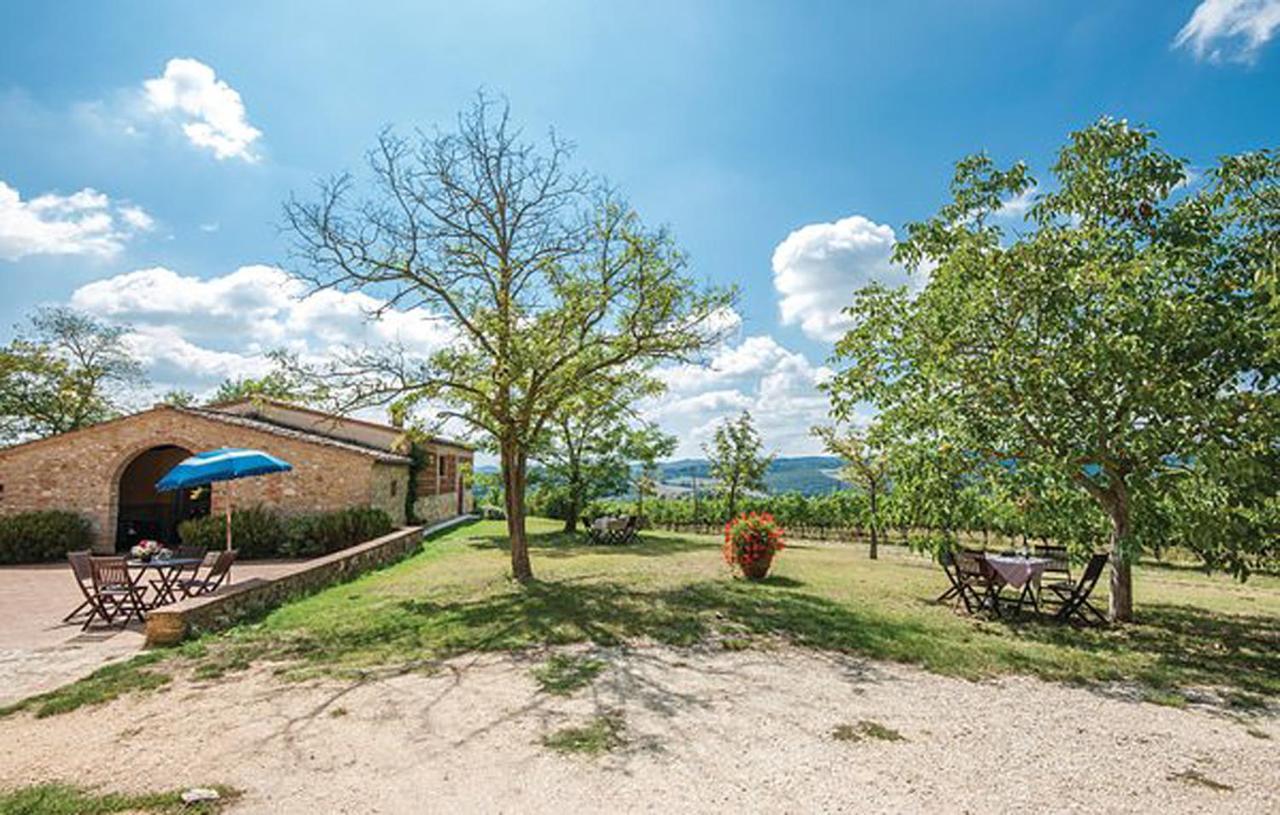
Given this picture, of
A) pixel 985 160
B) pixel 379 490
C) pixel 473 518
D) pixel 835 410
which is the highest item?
pixel 985 160

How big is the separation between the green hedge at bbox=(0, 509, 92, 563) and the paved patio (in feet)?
15.9

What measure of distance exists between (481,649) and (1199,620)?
10.3 m

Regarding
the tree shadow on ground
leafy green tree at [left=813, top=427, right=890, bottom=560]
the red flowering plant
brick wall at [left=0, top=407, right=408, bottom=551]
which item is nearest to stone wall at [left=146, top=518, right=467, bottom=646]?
brick wall at [left=0, top=407, right=408, bottom=551]

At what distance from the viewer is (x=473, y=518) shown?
30.3 m

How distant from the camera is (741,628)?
7.83 m

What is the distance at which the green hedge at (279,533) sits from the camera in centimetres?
1524

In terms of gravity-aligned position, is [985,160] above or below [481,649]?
above

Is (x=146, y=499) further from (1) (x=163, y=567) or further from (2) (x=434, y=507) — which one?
(1) (x=163, y=567)

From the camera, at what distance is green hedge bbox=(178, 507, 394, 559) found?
15.2 meters

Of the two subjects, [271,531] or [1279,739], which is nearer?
[1279,739]

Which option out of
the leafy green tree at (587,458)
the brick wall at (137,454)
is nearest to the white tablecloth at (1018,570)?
the brick wall at (137,454)

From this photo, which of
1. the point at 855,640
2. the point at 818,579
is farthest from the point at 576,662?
the point at 818,579

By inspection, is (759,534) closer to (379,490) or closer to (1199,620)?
(1199,620)

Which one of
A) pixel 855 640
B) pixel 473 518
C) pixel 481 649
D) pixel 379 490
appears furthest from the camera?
pixel 473 518
